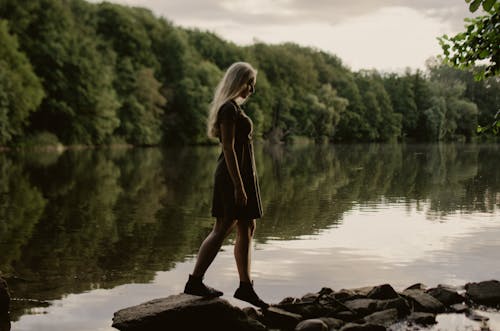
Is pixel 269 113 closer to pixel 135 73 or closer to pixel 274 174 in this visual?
pixel 135 73

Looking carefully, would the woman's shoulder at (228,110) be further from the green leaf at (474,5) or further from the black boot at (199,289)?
the green leaf at (474,5)

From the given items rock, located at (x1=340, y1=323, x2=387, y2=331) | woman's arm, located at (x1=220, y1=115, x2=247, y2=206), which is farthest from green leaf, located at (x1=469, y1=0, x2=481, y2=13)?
rock, located at (x1=340, y1=323, x2=387, y2=331)

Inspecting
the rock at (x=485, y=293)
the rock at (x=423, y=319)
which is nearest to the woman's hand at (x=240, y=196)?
the rock at (x=423, y=319)

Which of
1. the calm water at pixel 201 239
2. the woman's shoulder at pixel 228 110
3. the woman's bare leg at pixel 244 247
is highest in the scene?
the woman's shoulder at pixel 228 110

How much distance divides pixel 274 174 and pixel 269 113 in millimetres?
74284

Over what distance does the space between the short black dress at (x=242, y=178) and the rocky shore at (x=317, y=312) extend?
2.87 ft

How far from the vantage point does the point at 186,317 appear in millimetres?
5863

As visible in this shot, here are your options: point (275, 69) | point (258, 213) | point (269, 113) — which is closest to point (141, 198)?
point (258, 213)

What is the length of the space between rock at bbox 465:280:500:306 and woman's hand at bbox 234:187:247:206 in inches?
102

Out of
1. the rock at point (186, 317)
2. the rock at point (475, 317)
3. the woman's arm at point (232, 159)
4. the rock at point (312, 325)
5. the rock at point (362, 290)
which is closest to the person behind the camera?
Result: the rock at point (312, 325)

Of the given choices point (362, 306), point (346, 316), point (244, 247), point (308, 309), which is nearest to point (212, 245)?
point (244, 247)

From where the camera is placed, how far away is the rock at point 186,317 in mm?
5738

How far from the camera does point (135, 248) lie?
994cm

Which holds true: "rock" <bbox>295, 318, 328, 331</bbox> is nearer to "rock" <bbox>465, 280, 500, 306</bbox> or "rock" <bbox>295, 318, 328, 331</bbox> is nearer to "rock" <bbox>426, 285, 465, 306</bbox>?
"rock" <bbox>426, 285, 465, 306</bbox>
